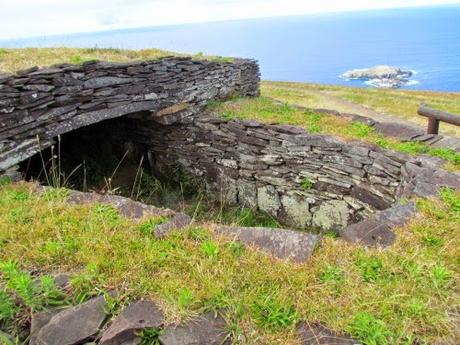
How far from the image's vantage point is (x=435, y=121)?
297 inches

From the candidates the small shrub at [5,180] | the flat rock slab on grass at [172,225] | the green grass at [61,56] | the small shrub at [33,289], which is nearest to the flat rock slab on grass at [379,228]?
the flat rock slab on grass at [172,225]

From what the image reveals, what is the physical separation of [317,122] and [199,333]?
6.60 meters

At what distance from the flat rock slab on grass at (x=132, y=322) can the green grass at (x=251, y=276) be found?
9 cm

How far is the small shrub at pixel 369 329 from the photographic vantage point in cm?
235

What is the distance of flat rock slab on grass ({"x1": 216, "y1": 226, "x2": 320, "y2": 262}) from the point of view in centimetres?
330

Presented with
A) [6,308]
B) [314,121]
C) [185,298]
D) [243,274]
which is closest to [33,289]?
[6,308]

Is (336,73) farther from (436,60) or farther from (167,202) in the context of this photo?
(167,202)

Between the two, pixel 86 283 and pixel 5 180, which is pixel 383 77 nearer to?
pixel 5 180

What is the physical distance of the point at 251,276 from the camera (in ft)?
9.64

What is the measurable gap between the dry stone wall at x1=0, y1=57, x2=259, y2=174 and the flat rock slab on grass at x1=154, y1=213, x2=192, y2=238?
2878mm

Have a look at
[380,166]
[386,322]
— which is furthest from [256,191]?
[386,322]

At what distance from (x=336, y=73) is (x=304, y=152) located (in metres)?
100

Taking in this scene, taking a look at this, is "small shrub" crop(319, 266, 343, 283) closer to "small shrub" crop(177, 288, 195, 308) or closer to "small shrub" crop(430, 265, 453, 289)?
"small shrub" crop(430, 265, 453, 289)

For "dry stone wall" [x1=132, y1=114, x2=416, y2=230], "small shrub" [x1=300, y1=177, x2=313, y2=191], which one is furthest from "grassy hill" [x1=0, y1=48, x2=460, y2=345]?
"small shrub" [x1=300, y1=177, x2=313, y2=191]
